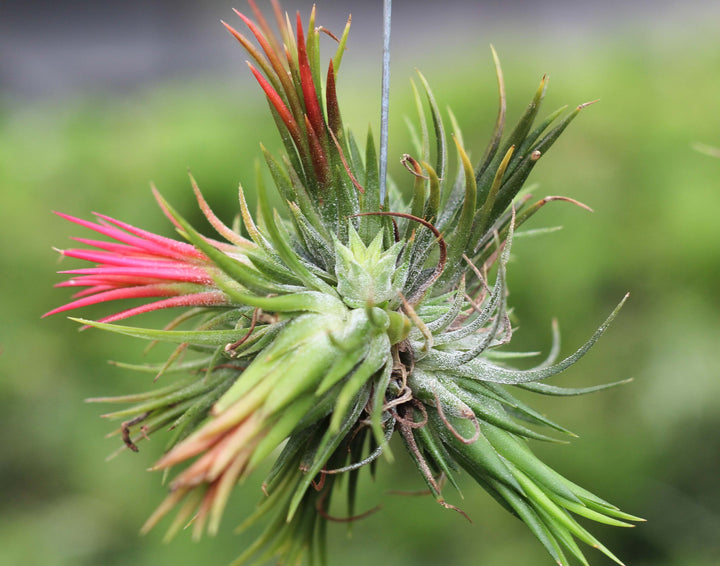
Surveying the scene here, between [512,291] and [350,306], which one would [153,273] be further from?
[512,291]

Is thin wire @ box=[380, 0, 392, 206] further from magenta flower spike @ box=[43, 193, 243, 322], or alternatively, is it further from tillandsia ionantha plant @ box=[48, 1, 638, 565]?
magenta flower spike @ box=[43, 193, 243, 322]

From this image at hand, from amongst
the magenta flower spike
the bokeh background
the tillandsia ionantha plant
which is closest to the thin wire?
the tillandsia ionantha plant

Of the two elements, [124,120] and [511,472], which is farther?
[124,120]

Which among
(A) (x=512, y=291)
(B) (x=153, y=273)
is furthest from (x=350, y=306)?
(A) (x=512, y=291)

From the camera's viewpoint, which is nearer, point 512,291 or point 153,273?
point 153,273

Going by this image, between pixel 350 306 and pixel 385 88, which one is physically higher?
pixel 385 88

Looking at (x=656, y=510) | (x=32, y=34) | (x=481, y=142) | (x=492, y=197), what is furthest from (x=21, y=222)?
(x=32, y=34)

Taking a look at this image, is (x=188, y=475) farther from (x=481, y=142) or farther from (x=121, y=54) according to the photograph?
(x=121, y=54)
